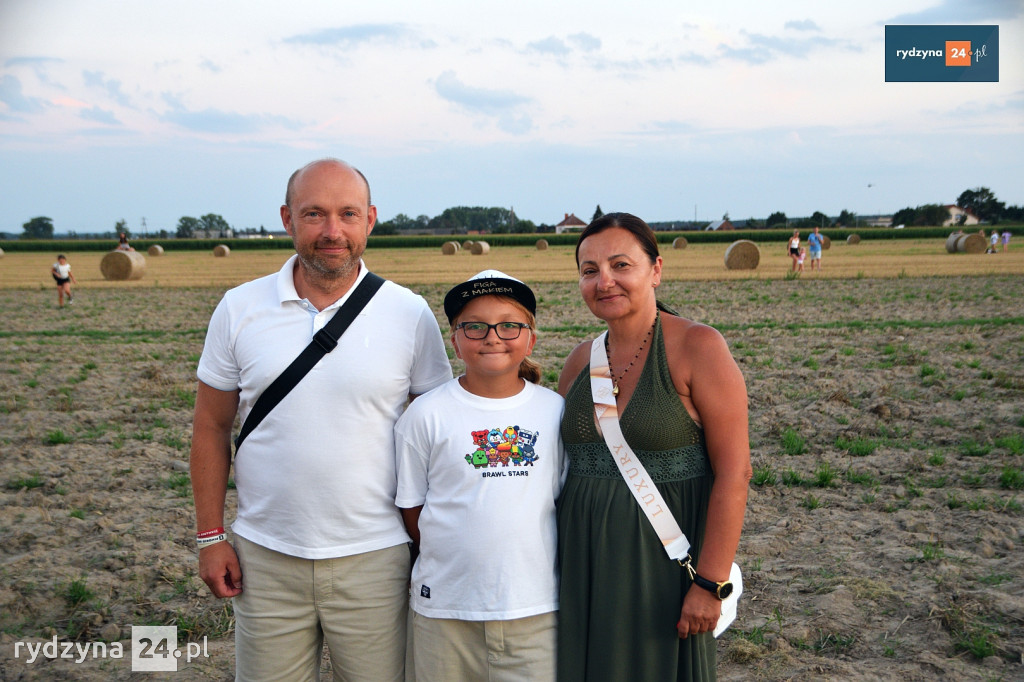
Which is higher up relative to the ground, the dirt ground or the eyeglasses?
the eyeglasses

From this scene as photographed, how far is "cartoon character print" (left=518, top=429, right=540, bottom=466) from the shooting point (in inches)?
98.7

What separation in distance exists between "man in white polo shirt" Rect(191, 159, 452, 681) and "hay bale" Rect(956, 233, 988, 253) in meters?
→ 47.8

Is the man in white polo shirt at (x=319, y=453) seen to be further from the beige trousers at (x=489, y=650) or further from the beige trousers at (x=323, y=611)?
the beige trousers at (x=489, y=650)

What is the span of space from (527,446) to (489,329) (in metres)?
0.41

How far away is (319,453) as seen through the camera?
260cm

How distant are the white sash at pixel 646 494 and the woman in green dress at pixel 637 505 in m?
0.03

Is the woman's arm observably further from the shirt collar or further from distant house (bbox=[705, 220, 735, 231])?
distant house (bbox=[705, 220, 735, 231])

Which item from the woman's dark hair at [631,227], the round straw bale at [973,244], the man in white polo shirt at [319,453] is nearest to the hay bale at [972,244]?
the round straw bale at [973,244]

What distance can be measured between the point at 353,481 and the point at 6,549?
174 inches

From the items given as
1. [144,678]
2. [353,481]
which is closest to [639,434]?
[353,481]

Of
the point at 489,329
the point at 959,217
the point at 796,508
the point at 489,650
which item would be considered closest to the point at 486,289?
the point at 489,329

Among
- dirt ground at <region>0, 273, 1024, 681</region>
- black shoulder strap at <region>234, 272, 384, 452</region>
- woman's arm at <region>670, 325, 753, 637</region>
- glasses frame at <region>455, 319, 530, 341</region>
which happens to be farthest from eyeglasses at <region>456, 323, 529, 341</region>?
dirt ground at <region>0, 273, 1024, 681</region>

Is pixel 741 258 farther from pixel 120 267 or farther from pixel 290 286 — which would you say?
pixel 290 286

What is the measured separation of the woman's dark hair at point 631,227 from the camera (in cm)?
254
